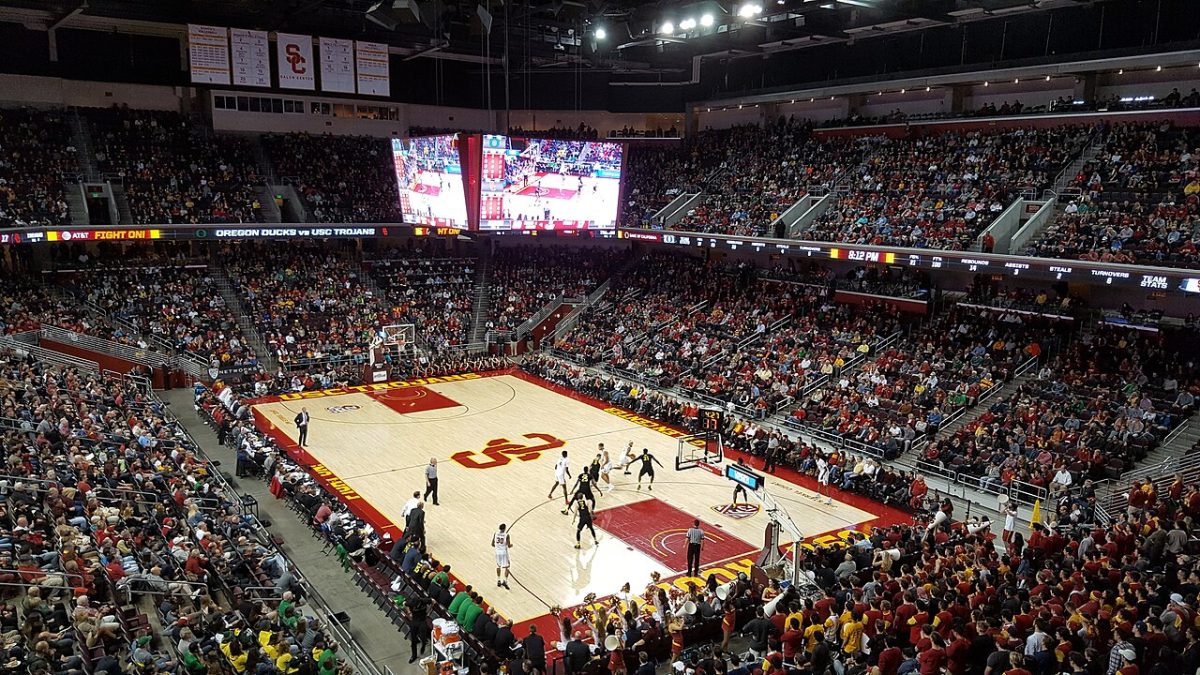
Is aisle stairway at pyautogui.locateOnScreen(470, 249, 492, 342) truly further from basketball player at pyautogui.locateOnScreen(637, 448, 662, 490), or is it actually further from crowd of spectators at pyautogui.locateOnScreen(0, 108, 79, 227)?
basketball player at pyautogui.locateOnScreen(637, 448, 662, 490)

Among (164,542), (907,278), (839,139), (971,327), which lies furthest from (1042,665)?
(839,139)

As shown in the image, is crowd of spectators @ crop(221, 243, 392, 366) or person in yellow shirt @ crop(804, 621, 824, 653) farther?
crowd of spectators @ crop(221, 243, 392, 366)

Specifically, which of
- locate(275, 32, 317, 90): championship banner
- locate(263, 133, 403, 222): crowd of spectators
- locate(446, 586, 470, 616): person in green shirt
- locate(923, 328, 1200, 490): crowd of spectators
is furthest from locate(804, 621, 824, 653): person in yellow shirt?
locate(263, 133, 403, 222): crowd of spectators

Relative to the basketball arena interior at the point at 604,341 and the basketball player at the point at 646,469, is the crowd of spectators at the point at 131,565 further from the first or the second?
the basketball player at the point at 646,469

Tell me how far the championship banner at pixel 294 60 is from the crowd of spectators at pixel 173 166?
9103 mm

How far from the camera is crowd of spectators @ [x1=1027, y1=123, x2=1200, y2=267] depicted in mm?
23344

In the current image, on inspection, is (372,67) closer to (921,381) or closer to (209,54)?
(209,54)

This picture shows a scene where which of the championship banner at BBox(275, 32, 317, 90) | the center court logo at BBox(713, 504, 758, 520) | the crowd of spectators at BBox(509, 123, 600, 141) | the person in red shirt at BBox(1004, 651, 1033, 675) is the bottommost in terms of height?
the center court logo at BBox(713, 504, 758, 520)

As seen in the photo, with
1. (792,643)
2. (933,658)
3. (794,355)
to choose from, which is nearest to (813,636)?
(792,643)

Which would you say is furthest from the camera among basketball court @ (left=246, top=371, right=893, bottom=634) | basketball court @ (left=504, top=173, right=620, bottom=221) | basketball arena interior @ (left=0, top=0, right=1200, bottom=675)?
basketball court @ (left=504, top=173, right=620, bottom=221)

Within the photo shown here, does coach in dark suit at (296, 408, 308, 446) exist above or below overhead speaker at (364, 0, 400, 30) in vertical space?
below

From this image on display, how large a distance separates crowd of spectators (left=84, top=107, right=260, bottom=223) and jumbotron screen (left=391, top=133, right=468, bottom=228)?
924 centimetres

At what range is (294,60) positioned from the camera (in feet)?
105

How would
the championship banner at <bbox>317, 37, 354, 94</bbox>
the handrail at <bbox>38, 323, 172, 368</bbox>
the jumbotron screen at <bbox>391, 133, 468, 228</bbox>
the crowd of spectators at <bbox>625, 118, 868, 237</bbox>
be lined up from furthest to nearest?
1. the crowd of spectators at <bbox>625, 118, 868, 237</bbox>
2. the championship banner at <bbox>317, 37, 354, 94</bbox>
3. the jumbotron screen at <bbox>391, 133, 468, 228</bbox>
4. the handrail at <bbox>38, 323, 172, 368</bbox>
